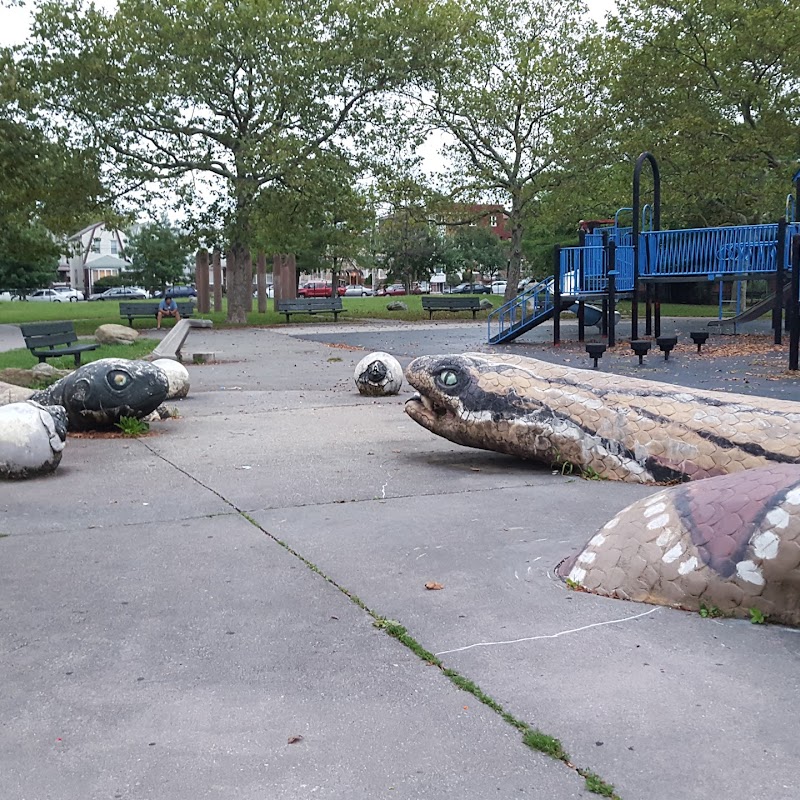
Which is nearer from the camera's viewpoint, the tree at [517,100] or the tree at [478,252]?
the tree at [517,100]

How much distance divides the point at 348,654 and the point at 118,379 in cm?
620

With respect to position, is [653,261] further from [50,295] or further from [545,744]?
[50,295]

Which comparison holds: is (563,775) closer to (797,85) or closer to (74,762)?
(74,762)

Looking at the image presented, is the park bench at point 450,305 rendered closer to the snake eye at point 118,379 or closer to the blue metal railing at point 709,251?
the blue metal railing at point 709,251

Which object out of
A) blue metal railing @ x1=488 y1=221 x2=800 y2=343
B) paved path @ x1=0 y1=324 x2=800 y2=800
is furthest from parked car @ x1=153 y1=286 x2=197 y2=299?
paved path @ x1=0 y1=324 x2=800 y2=800

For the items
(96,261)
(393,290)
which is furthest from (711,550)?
(96,261)

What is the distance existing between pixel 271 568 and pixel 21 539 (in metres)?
1.65

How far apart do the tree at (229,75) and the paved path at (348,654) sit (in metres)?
23.0

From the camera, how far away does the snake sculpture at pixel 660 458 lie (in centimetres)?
410

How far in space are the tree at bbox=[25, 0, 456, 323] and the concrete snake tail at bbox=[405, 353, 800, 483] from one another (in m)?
21.4

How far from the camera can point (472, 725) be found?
10.4 ft

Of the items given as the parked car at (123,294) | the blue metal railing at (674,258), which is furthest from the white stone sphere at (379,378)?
the parked car at (123,294)

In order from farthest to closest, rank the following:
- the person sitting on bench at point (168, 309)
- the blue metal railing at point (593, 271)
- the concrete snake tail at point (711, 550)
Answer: the person sitting on bench at point (168, 309) → the blue metal railing at point (593, 271) → the concrete snake tail at point (711, 550)

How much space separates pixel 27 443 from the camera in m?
7.27
